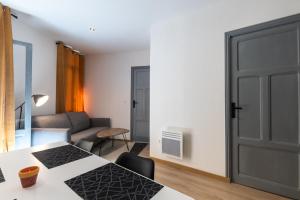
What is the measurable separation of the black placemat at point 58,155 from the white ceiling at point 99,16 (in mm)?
2063

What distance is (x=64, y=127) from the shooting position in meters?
3.54

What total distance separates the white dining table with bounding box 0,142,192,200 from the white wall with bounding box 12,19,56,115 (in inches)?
99.3

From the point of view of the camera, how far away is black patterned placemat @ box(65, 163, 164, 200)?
0.86m

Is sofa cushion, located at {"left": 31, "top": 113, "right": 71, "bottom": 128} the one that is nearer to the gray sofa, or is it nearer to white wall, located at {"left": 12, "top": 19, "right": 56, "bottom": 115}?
the gray sofa

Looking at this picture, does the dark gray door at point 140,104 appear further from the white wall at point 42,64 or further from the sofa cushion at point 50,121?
the white wall at point 42,64

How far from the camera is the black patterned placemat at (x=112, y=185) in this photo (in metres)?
0.86

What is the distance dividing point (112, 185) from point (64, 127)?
3044 millimetres

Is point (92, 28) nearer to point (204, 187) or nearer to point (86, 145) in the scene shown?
point (86, 145)

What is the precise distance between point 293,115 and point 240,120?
57cm

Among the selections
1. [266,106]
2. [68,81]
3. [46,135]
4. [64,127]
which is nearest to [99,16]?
[68,81]

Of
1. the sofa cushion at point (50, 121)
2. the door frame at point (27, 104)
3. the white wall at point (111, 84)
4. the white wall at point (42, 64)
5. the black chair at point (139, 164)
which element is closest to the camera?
the black chair at point (139, 164)

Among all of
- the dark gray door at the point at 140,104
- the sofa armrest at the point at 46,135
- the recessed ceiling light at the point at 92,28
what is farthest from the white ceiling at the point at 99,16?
the sofa armrest at the point at 46,135

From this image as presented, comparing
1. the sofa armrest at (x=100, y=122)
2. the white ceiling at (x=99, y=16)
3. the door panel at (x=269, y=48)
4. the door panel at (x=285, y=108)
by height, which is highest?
the white ceiling at (x=99, y=16)

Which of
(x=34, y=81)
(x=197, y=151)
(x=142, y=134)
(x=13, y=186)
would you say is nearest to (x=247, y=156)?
(x=197, y=151)
